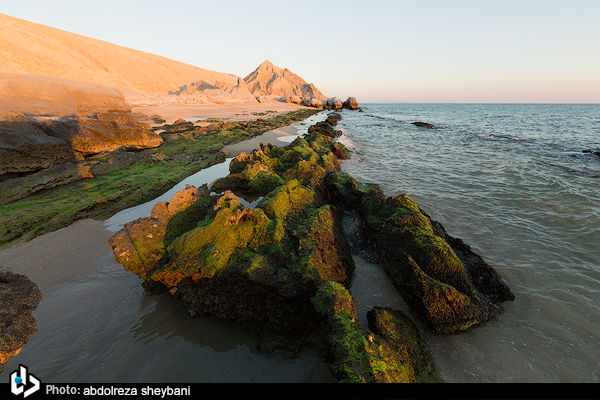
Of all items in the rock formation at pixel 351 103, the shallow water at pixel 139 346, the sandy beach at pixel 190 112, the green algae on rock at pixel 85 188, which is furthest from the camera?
the rock formation at pixel 351 103

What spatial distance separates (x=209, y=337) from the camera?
3092mm

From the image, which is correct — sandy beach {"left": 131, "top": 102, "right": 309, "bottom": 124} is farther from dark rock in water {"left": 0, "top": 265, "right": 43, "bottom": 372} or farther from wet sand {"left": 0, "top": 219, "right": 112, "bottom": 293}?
dark rock in water {"left": 0, "top": 265, "right": 43, "bottom": 372}

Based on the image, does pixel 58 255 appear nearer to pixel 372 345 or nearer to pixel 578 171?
pixel 372 345

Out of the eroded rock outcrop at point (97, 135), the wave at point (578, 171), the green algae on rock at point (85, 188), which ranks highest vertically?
the eroded rock outcrop at point (97, 135)

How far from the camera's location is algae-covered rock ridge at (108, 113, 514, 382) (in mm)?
2757

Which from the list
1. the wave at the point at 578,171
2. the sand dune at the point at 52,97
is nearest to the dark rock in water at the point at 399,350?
the wave at the point at 578,171

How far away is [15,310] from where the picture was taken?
3.27 metres

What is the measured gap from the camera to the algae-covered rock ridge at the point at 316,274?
109 inches

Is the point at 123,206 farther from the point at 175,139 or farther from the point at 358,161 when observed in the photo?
the point at 358,161

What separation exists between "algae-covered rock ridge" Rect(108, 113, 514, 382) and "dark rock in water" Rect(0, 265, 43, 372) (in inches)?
53.3

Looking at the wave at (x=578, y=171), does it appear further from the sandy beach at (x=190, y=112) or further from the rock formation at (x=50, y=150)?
the sandy beach at (x=190, y=112)

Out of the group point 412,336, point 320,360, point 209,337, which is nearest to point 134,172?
point 209,337

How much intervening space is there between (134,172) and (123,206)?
11.3 ft

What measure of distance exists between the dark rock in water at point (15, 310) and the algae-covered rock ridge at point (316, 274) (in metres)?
1.35
